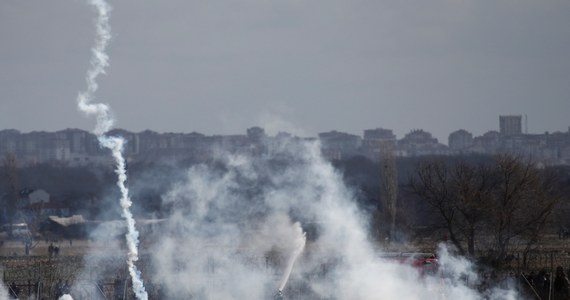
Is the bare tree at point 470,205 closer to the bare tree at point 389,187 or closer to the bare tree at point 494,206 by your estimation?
the bare tree at point 494,206

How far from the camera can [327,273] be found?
4050 centimetres

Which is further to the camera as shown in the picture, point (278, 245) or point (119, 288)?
point (278, 245)

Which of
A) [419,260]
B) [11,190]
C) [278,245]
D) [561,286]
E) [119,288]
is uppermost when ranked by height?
[11,190]

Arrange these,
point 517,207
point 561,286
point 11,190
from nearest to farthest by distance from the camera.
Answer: point 561,286
point 517,207
point 11,190

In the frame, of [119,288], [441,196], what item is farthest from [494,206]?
[119,288]

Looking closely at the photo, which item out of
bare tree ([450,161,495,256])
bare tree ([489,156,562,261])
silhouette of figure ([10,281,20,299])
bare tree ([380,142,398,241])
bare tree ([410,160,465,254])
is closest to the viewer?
silhouette of figure ([10,281,20,299])

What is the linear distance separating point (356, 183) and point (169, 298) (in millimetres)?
53348

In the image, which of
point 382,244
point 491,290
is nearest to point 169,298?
point 491,290

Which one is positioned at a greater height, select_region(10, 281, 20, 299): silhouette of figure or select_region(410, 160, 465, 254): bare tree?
select_region(410, 160, 465, 254): bare tree

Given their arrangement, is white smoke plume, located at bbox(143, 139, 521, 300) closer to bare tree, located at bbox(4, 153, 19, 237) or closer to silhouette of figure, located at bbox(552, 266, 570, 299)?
A: silhouette of figure, located at bbox(552, 266, 570, 299)

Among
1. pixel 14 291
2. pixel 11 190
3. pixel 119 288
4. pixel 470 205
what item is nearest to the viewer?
pixel 14 291

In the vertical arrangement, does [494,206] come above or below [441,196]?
below

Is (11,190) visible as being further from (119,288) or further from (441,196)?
(119,288)

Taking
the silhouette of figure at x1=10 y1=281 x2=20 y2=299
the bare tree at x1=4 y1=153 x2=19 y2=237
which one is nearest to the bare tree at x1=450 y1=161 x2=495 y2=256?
the silhouette of figure at x1=10 y1=281 x2=20 y2=299
